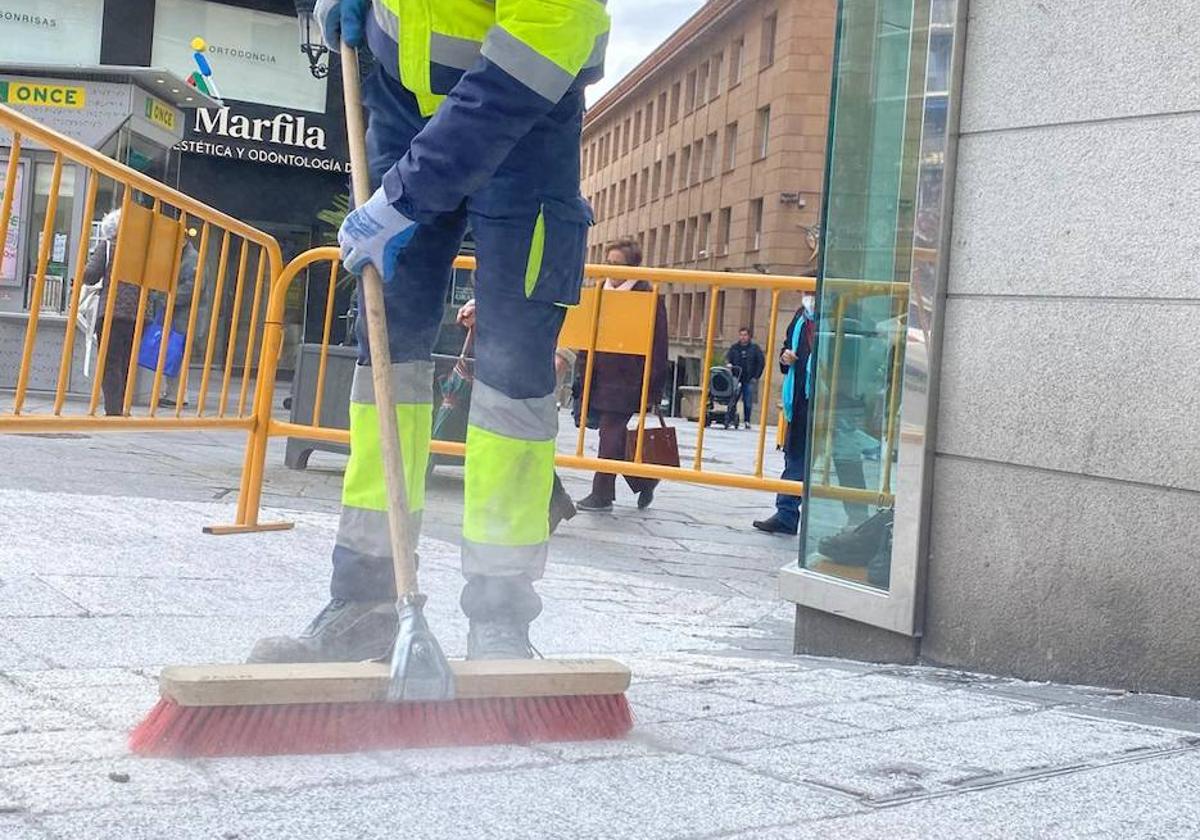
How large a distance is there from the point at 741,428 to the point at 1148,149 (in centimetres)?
2280

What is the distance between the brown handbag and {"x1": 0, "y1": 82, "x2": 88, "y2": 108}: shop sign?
8.95 meters

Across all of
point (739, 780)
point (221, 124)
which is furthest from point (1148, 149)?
point (221, 124)

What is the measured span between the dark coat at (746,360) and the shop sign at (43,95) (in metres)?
15.9

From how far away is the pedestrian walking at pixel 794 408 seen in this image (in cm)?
855

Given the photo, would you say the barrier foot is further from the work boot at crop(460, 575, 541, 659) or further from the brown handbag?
the work boot at crop(460, 575, 541, 659)

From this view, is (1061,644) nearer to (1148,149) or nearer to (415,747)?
(1148,149)

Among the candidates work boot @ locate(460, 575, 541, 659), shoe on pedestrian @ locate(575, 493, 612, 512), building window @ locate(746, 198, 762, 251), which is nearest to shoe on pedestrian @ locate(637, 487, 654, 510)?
shoe on pedestrian @ locate(575, 493, 612, 512)

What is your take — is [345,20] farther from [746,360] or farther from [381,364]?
[746,360]

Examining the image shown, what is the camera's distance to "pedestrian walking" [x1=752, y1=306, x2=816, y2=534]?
855 cm

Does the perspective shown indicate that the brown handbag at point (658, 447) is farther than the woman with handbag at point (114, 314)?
Yes

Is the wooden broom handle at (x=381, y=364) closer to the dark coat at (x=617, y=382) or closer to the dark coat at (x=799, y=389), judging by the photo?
the dark coat at (x=617, y=382)

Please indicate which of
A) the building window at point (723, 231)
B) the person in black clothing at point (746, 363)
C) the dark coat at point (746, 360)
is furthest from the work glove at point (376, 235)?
the building window at point (723, 231)

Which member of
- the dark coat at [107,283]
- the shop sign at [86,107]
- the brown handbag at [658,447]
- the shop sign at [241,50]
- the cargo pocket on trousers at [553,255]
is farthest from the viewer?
the shop sign at [241,50]

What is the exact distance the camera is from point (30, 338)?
4.82 metres
